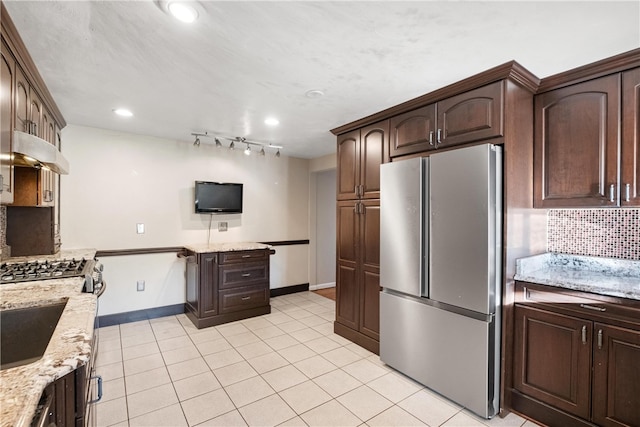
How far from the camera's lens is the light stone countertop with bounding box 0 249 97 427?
748 millimetres

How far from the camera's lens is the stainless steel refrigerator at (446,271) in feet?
6.54

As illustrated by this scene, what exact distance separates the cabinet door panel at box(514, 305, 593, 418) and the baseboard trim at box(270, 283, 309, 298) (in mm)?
3622

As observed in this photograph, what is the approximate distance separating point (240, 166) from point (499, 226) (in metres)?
3.69

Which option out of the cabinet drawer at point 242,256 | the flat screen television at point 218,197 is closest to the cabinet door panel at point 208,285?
the cabinet drawer at point 242,256

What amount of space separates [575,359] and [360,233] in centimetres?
182

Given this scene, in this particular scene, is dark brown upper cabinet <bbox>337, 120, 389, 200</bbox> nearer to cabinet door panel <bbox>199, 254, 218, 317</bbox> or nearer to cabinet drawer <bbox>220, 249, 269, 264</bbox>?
cabinet drawer <bbox>220, 249, 269, 264</bbox>

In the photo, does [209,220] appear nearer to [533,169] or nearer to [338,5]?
[338,5]

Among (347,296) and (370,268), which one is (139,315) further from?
(370,268)

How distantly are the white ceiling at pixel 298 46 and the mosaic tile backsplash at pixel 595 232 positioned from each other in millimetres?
1091

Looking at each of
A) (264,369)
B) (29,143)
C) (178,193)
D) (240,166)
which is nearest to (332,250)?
(240,166)

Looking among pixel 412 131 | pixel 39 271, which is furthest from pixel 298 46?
pixel 39 271

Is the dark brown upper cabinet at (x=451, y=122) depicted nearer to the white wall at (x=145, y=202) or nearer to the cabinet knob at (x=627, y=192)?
the cabinet knob at (x=627, y=192)

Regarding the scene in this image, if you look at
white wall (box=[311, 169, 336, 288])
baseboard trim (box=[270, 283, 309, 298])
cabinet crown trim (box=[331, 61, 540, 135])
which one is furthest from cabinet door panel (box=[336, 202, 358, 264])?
white wall (box=[311, 169, 336, 288])

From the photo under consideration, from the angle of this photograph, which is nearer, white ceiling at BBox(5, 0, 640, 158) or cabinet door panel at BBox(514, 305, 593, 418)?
white ceiling at BBox(5, 0, 640, 158)
